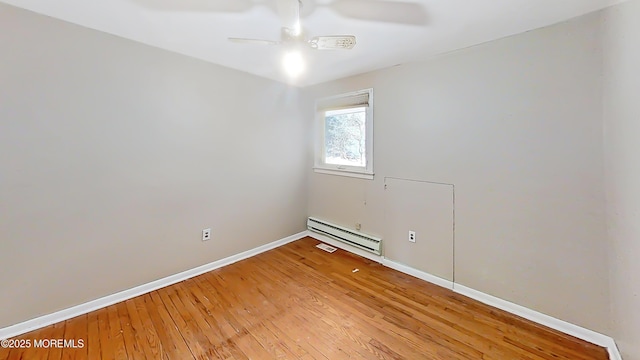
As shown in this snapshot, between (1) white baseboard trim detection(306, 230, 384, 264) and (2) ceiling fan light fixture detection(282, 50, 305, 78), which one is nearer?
(2) ceiling fan light fixture detection(282, 50, 305, 78)

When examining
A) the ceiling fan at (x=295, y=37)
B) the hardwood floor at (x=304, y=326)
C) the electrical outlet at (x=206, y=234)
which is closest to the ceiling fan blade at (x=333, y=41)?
the ceiling fan at (x=295, y=37)

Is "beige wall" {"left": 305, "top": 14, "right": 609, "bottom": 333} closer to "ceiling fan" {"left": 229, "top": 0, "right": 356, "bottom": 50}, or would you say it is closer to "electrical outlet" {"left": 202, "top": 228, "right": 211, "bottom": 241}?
"ceiling fan" {"left": 229, "top": 0, "right": 356, "bottom": 50}

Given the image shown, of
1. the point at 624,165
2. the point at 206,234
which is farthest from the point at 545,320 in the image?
the point at 206,234

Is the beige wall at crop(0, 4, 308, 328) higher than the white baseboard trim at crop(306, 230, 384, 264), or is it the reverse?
the beige wall at crop(0, 4, 308, 328)

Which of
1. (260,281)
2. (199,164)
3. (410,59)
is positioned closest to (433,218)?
(410,59)

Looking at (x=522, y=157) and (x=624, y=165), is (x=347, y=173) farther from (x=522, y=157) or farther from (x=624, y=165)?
(x=624, y=165)

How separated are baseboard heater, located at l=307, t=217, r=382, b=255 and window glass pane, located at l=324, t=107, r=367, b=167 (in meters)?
0.87

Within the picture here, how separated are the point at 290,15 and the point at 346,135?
1845 mm

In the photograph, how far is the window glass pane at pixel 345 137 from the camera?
319 centimetres

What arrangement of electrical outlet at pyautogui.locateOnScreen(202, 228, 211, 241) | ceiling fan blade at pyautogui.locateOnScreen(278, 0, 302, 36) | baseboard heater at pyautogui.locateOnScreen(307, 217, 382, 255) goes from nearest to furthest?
1. ceiling fan blade at pyautogui.locateOnScreen(278, 0, 302, 36)
2. electrical outlet at pyautogui.locateOnScreen(202, 228, 211, 241)
3. baseboard heater at pyautogui.locateOnScreen(307, 217, 382, 255)

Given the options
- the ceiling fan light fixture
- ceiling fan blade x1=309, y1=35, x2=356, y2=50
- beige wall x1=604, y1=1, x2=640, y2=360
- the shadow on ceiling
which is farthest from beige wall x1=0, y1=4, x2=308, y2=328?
beige wall x1=604, y1=1, x2=640, y2=360

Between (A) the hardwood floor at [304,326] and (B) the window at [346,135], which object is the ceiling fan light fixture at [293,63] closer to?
(B) the window at [346,135]

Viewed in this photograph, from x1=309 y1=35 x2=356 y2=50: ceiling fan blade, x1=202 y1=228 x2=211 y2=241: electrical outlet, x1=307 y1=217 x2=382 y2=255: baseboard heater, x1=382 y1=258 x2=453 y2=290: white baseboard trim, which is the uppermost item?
x1=309 y1=35 x2=356 y2=50: ceiling fan blade

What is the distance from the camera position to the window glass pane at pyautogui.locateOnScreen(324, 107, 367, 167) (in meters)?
3.19
